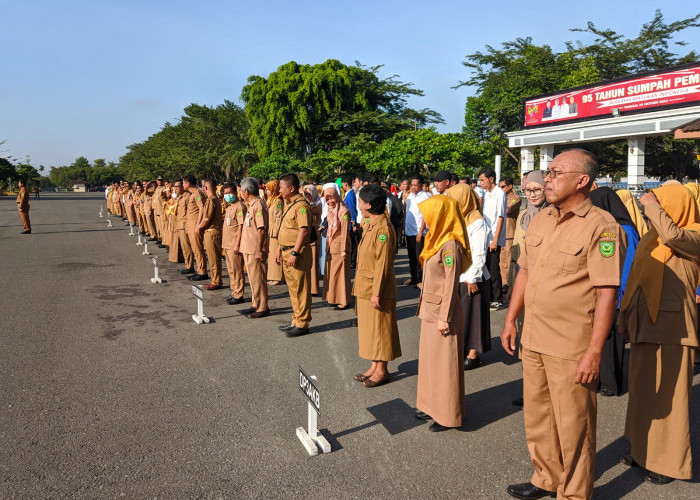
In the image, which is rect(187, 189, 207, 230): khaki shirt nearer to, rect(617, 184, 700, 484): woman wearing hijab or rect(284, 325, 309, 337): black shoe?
rect(284, 325, 309, 337): black shoe

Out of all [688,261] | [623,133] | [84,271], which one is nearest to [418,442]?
[688,261]

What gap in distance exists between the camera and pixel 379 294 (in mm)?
4781

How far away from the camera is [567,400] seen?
2875mm

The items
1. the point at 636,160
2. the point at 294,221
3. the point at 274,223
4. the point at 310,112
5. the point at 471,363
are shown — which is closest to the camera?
the point at 471,363

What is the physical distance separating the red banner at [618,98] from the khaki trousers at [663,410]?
22.8m

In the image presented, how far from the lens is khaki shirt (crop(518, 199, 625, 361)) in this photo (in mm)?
2727

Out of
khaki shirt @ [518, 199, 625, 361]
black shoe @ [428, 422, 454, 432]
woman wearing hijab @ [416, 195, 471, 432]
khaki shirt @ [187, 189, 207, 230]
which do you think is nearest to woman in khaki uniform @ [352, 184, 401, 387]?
woman wearing hijab @ [416, 195, 471, 432]

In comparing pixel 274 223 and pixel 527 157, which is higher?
pixel 527 157

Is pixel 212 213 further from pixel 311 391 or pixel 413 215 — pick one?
pixel 311 391

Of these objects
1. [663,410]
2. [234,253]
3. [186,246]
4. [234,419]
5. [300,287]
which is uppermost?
[234,253]

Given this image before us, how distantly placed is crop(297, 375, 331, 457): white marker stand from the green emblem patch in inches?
81.5

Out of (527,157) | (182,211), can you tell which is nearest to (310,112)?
(527,157)

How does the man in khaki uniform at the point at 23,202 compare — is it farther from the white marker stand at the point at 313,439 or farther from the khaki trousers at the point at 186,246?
the white marker stand at the point at 313,439

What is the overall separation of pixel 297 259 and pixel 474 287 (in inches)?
93.3
